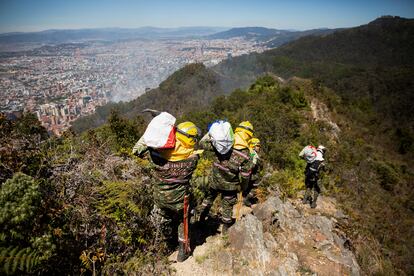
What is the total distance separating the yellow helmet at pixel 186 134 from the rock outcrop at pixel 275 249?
6.07 feet

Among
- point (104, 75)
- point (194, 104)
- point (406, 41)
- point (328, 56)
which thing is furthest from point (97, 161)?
point (406, 41)

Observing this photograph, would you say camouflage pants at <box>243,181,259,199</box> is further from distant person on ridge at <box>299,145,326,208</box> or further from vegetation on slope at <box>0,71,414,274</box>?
distant person on ridge at <box>299,145,326,208</box>

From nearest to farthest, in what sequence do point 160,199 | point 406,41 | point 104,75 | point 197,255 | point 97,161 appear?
point 160,199 → point 197,255 → point 97,161 → point 104,75 → point 406,41

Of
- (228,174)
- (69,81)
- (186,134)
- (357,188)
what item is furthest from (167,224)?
(69,81)

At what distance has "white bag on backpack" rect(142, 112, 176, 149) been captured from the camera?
287 cm

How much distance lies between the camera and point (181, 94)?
74.5 meters

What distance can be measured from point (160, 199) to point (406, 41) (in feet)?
614

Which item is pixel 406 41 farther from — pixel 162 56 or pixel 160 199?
pixel 160 199

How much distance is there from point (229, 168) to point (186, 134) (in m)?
1.12

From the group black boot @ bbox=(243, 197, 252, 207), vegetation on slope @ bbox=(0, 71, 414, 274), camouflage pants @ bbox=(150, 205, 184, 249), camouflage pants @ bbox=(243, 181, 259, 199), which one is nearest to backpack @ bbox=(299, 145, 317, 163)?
vegetation on slope @ bbox=(0, 71, 414, 274)

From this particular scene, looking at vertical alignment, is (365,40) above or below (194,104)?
above

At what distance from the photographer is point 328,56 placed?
464 ft

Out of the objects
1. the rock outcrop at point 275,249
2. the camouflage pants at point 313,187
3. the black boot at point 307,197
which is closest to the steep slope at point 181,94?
the black boot at point 307,197

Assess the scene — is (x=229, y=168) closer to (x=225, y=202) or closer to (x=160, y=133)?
(x=225, y=202)
